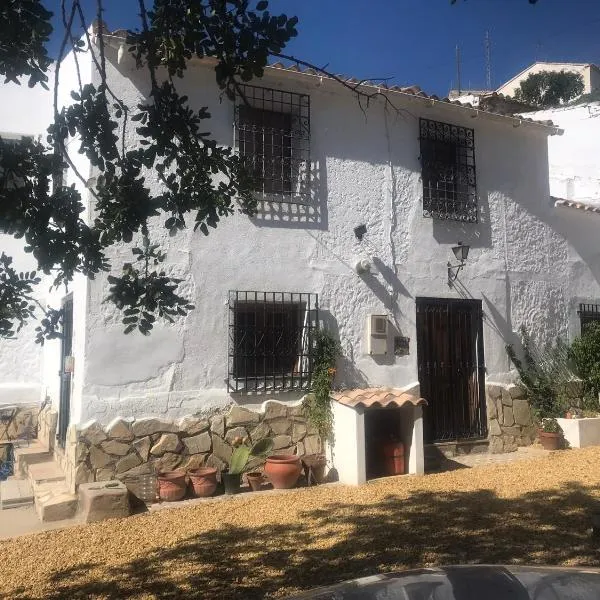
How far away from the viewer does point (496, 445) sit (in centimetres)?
897

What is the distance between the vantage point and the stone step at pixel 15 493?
6.57 metres

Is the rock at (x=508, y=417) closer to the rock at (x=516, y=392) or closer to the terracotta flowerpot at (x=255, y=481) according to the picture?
the rock at (x=516, y=392)

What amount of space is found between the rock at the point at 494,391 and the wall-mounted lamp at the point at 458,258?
5.55 ft

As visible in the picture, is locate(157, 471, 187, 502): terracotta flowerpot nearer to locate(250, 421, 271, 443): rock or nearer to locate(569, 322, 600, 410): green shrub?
locate(250, 421, 271, 443): rock

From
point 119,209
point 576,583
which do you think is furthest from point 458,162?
point 576,583

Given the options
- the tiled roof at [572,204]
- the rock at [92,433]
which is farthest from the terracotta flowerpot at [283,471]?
the tiled roof at [572,204]

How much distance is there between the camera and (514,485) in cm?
680

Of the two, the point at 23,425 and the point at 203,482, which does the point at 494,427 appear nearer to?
the point at 203,482

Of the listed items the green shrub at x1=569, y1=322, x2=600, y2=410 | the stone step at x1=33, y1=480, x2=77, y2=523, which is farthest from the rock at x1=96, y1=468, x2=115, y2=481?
the green shrub at x1=569, y1=322, x2=600, y2=410

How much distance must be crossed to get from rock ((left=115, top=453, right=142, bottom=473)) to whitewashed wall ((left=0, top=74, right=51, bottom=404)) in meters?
3.81

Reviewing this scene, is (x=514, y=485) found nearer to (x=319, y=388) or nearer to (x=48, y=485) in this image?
(x=319, y=388)

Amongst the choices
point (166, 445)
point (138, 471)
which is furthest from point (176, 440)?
point (138, 471)

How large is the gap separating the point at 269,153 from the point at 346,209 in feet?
4.29

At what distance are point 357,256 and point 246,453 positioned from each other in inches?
123
